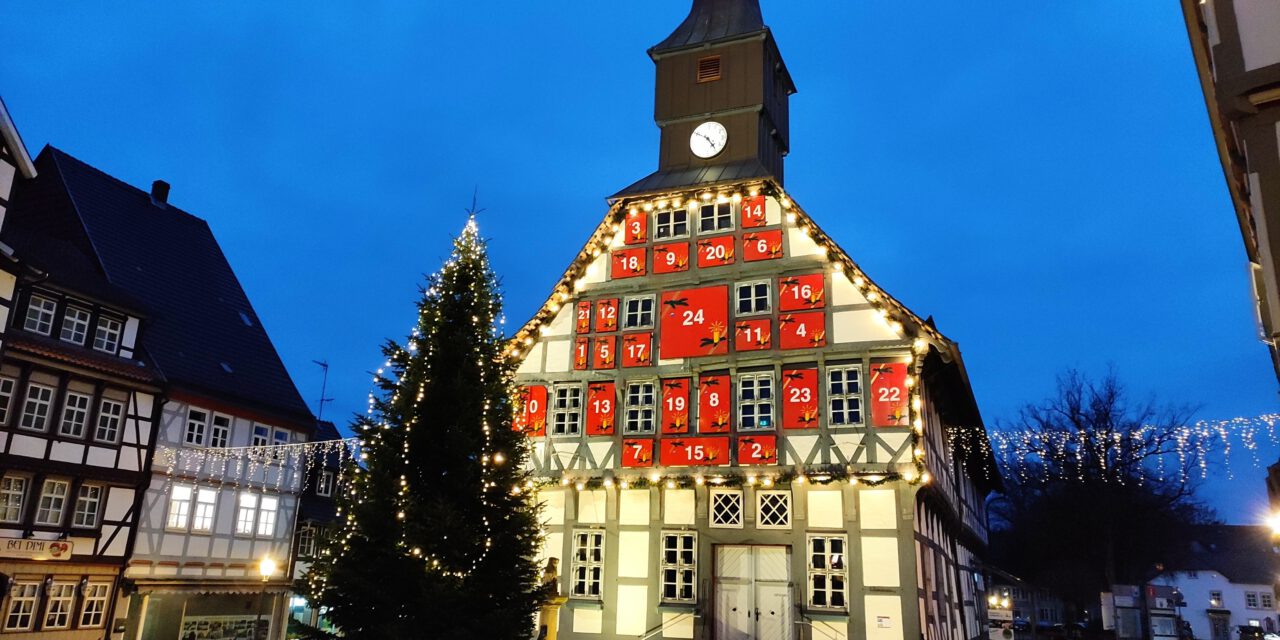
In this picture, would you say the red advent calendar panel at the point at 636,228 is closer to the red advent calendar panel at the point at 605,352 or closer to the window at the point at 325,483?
the red advent calendar panel at the point at 605,352

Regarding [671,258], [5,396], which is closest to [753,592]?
[671,258]

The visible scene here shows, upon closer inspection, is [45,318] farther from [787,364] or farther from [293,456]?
[787,364]

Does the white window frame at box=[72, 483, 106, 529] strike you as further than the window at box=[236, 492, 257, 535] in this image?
No

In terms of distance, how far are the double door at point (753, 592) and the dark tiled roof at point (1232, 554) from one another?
50887mm

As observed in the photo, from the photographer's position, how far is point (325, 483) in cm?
2795

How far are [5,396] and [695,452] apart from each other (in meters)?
15.6

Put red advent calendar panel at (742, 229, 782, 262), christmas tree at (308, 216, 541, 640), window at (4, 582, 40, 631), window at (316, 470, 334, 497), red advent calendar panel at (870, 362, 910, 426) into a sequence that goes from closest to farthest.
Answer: christmas tree at (308, 216, 541, 640) → red advent calendar panel at (870, 362, 910, 426) → window at (4, 582, 40, 631) → red advent calendar panel at (742, 229, 782, 262) → window at (316, 470, 334, 497)

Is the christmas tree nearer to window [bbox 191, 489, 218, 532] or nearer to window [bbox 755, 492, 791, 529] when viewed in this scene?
window [bbox 755, 492, 791, 529]

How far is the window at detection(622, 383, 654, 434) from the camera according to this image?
18547 mm

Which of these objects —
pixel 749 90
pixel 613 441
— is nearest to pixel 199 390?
pixel 613 441


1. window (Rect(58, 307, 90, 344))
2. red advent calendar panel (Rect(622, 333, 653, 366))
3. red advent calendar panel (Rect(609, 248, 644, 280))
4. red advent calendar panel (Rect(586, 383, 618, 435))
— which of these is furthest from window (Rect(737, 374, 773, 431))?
window (Rect(58, 307, 90, 344))

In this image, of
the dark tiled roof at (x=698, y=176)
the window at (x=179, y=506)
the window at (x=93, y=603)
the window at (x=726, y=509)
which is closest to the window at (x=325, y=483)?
the window at (x=179, y=506)

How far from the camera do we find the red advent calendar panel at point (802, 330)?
17516 mm

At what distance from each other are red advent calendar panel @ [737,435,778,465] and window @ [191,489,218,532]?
15.2 meters
